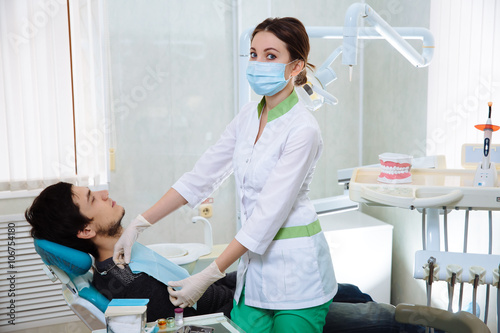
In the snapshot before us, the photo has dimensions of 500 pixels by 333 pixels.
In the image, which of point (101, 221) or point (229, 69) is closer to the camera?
point (101, 221)

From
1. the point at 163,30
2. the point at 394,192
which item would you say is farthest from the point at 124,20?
the point at 394,192

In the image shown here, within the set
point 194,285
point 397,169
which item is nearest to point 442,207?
point 397,169

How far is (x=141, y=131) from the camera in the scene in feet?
9.57

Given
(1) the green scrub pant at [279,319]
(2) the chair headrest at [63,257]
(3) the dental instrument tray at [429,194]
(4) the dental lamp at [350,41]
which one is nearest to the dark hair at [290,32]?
(4) the dental lamp at [350,41]

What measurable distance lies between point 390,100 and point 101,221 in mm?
1937

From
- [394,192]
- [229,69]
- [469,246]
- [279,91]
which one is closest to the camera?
[279,91]

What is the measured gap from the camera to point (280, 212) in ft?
4.36

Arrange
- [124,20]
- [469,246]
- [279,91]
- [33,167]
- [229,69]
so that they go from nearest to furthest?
[279,91] → [469,246] → [33,167] → [124,20] → [229,69]

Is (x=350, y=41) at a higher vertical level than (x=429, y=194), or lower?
higher

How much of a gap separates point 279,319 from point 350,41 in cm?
108

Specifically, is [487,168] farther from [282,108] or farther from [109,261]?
[109,261]

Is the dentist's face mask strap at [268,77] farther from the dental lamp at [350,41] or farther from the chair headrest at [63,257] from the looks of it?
the chair headrest at [63,257]

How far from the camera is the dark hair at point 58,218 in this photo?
154 cm

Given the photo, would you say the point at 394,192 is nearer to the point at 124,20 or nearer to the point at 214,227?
the point at 214,227
